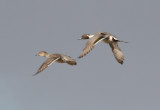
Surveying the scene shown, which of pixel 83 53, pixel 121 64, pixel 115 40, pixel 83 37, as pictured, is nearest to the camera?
pixel 83 53

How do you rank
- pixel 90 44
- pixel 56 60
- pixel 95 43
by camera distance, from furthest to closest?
pixel 56 60, pixel 95 43, pixel 90 44

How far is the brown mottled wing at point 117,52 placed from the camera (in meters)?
21.2

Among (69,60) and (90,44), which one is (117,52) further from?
(90,44)

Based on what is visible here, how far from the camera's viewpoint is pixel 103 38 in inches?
827

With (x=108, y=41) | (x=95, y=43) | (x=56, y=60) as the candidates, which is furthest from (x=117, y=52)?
(x=56, y=60)

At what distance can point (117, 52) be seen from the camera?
21766mm

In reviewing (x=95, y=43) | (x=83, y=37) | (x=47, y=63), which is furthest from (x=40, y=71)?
(x=83, y=37)

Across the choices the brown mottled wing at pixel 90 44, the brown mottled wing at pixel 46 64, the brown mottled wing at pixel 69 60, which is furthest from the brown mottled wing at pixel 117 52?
the brown mottled wing at pixel 46 64

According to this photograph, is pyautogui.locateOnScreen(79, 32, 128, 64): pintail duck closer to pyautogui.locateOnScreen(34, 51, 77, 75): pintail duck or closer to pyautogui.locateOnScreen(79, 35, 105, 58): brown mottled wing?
pyautogui.locateOnScreen(79, 35, 105, 58): brown mottled wing

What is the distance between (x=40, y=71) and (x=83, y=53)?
8.25 feet

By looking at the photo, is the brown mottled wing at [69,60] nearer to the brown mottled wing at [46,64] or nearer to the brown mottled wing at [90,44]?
the brown mottled wing at [46,64]

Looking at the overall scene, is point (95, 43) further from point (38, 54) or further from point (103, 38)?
point (38, 54)

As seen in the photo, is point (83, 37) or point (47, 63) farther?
point (83, 37)

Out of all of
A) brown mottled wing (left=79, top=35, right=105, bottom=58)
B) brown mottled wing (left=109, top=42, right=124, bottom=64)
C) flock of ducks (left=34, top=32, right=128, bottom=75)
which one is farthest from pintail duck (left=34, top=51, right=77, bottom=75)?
brown mottled wing (left=109, top=42, right=124, bottom=64)
